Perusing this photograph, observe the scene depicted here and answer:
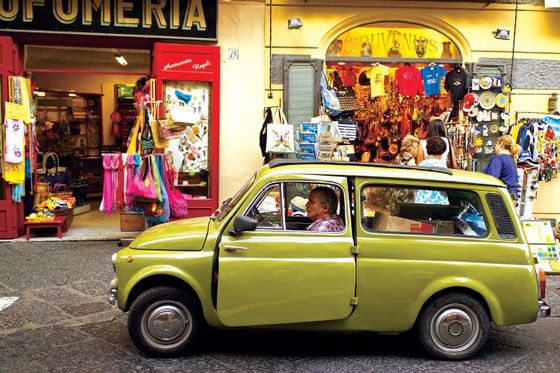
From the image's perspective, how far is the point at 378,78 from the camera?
32.6 feet

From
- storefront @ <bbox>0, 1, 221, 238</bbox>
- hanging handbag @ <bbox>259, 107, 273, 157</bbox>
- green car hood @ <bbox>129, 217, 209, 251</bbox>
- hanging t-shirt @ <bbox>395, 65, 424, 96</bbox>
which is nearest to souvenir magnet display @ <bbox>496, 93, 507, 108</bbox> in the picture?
hanging t-shirt @ <bbox>395, 65, 424, 96</bbox>

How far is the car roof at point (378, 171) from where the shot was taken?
4.91 meters

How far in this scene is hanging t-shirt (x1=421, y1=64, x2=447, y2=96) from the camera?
9805mm

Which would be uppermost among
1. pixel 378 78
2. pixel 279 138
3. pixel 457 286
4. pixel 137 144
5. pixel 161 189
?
pixel 378 78

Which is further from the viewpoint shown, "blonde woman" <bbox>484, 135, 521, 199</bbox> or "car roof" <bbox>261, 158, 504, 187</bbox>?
"blonde woman" <bbox>484, 135, 521, 199</bbox>

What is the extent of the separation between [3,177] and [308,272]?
20.2 ft

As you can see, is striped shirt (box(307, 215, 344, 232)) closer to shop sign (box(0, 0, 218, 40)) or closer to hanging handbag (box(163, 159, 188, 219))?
hanging handbag (box(163, 159, 188, 219))

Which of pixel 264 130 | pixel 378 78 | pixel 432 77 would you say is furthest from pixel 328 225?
pixel 432 77

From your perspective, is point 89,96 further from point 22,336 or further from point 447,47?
point 22,336

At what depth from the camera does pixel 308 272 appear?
4695 millimetres

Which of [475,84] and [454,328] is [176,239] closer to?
[454,328]

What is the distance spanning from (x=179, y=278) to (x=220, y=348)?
0.83 m

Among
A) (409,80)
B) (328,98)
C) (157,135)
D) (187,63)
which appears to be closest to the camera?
(157,135)

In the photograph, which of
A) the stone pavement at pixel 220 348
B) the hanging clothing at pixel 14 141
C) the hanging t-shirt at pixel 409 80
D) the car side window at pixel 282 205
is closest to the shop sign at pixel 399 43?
the hanging t-shirt at pixel 409 80
